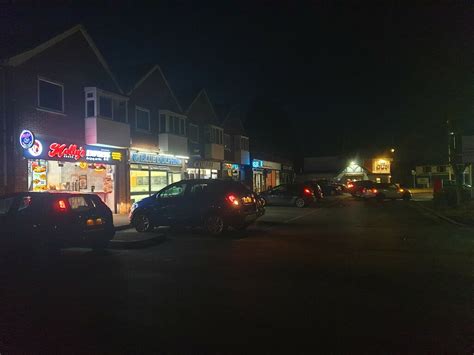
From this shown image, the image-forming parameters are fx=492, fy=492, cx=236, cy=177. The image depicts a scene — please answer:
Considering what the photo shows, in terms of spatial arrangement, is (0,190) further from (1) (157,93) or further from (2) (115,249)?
(1) (157,93)

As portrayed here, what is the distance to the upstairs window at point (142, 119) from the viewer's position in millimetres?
26750

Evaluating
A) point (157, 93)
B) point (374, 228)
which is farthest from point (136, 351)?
point (157, 93)

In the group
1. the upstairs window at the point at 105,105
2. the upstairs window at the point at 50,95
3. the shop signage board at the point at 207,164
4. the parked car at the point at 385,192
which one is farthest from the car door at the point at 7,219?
the parked car at the point at 385,192

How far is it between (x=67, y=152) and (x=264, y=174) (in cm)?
3282

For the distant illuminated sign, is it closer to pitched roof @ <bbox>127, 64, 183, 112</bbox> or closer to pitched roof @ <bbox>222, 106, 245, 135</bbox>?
pitched roof @ <bbox>222, 106, 245, 135</bbox>

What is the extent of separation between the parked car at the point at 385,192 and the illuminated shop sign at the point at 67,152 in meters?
21.3

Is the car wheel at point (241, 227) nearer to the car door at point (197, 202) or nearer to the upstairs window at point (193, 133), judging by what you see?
the car door at point (197, 202)

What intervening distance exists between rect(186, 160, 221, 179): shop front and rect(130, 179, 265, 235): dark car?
52.0ft

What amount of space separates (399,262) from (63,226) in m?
7.36

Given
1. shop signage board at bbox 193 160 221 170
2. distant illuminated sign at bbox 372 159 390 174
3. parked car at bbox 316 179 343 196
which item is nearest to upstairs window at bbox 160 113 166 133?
shop signage board at bbox 193 160 221 170

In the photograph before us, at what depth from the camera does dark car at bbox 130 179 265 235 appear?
1555 centimetres

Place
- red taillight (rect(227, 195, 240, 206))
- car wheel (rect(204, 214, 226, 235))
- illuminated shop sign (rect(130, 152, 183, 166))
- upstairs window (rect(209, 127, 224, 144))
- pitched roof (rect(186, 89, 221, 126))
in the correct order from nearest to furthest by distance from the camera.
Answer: car wheel (rect(204, 214, 226, 235)), red taillight (rect(227, 195, 240, 206)), illuminated shop sign (rect(130, 152, 183, 166)), pitched roof (rect(186, 89, 221, 126)), upstairs window (rect(209, 127, 224, 144))

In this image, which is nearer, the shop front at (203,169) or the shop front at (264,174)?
the shop front at (203,169)

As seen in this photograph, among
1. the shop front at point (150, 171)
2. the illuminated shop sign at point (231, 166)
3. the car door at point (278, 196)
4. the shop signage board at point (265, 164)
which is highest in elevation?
the shop signage board at point (265, 164)
